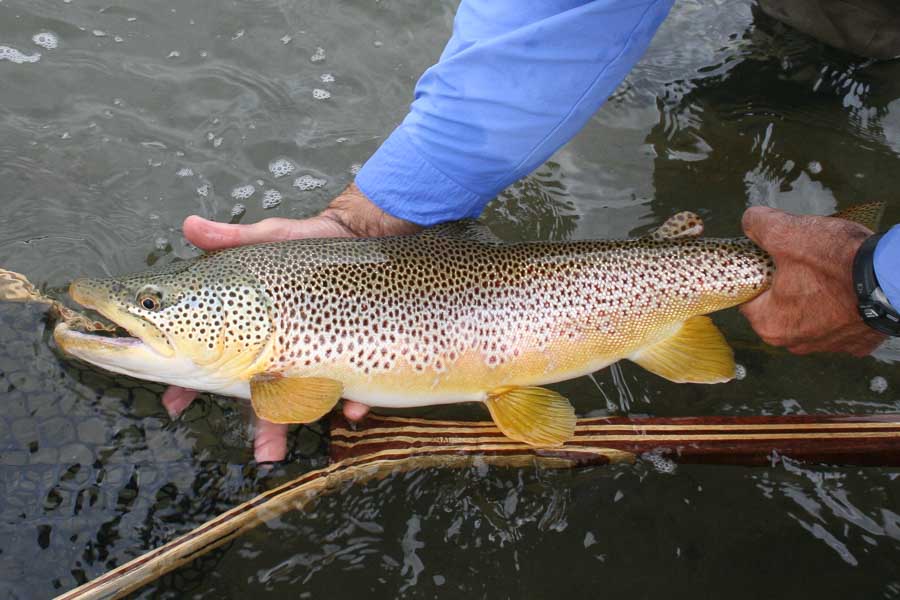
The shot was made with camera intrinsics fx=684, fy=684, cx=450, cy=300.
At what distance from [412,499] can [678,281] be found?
4.90ft

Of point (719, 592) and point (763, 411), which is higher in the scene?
point (763, 411)

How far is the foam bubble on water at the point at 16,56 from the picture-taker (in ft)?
14.3

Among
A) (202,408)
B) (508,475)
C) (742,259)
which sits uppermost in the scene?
(742,259)

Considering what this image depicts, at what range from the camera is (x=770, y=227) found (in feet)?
9.17

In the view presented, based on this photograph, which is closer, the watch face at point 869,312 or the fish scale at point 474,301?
the watch face at point 869,312

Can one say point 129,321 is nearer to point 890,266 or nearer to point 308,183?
point 308,183

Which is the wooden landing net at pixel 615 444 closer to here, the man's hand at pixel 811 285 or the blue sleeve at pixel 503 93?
the man's hand at pixel 811 285

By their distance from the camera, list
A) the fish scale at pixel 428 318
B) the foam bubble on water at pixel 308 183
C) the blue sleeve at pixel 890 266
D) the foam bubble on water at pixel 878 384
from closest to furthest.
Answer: the blue sleeve at pixel 890 266 → the fish scale at pixel 428 318 → the foam bubble on water at pixel 878 384 → the foam bubble on water at pixel 308 183

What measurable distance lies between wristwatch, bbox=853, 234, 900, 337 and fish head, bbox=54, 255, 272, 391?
2192 millimetres

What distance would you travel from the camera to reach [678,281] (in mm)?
2967

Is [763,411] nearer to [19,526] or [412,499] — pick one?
[412,499]

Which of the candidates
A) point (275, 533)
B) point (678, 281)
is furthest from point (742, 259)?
point (275, 533)

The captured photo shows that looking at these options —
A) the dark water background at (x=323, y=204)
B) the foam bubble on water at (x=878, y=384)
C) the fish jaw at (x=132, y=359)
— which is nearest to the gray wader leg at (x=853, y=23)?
the dark water background at (x=323, y=204)

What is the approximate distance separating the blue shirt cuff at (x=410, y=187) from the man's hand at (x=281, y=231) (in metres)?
0.15
